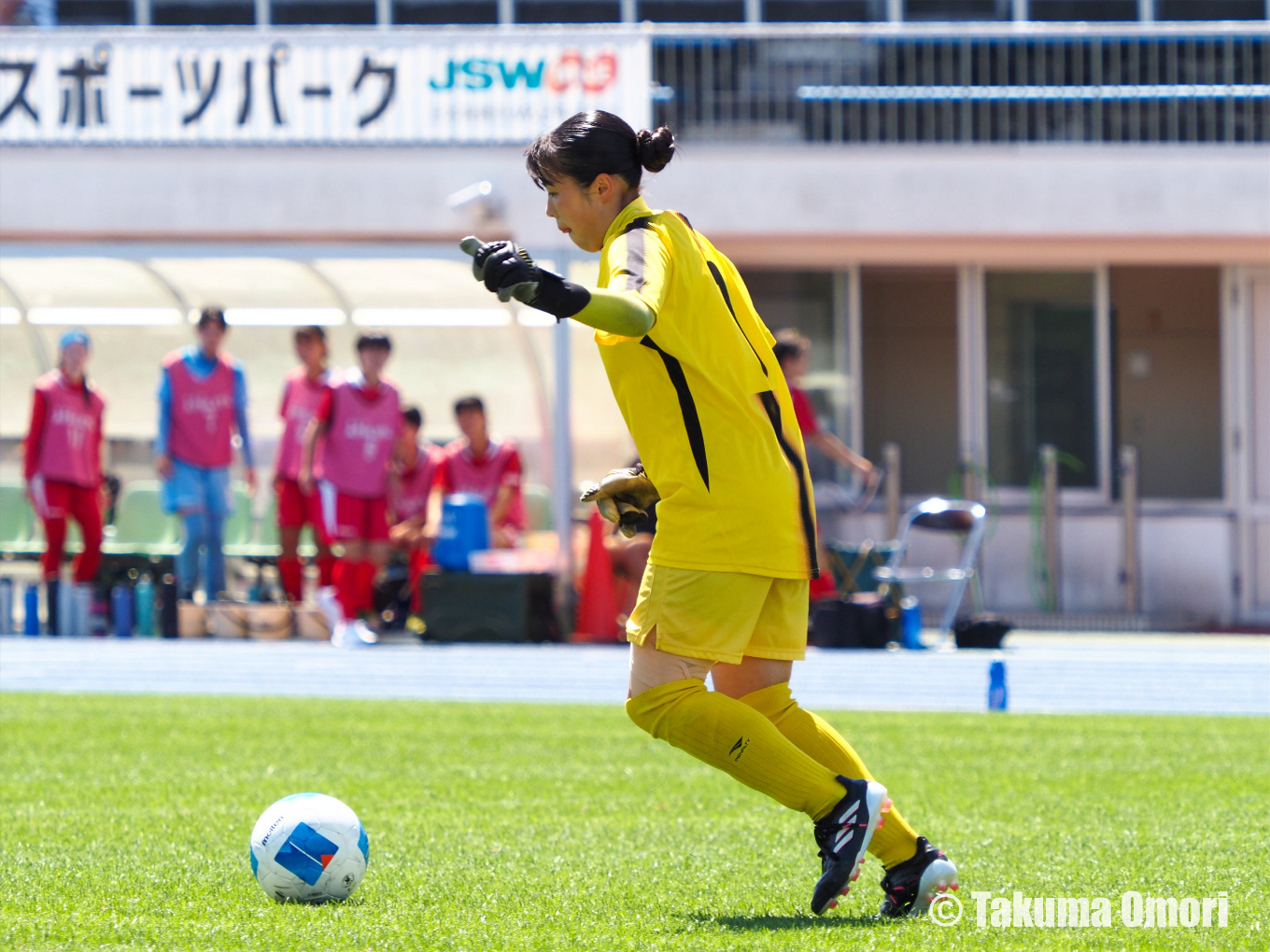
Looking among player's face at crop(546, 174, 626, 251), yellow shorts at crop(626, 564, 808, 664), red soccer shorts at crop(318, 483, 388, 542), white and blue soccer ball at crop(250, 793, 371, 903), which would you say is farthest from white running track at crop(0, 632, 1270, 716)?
player's face at crop(546, 174, 626, 251)

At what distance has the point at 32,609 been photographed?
12641 millimetres

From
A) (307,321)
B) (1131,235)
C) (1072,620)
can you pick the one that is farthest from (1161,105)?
(307,321)

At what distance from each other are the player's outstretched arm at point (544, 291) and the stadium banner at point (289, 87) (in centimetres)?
957

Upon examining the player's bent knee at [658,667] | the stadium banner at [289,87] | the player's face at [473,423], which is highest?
Result: the stadium banner at [289,87]

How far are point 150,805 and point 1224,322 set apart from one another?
11.9 m

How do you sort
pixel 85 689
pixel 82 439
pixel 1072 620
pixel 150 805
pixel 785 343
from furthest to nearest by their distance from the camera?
pixel 1072 620 < pixel 82 439 < pixel 785 343 < pixel 85 689 < pixel 150 805

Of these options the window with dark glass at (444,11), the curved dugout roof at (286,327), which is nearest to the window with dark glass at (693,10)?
the window with dark glass at (444,11)

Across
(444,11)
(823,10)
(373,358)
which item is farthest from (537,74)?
(823,10)

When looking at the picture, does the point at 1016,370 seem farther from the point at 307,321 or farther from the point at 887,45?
the point at 307,321

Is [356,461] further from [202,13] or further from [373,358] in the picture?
[202,13]

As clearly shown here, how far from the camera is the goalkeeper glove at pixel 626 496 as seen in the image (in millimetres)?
4160

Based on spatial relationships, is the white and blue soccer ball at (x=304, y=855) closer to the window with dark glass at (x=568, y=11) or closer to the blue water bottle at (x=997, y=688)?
the blue water bottle at (x=997, y=688)

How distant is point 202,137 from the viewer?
44.0ft

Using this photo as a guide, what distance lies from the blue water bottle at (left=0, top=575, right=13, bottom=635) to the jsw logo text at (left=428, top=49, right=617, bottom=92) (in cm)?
490
